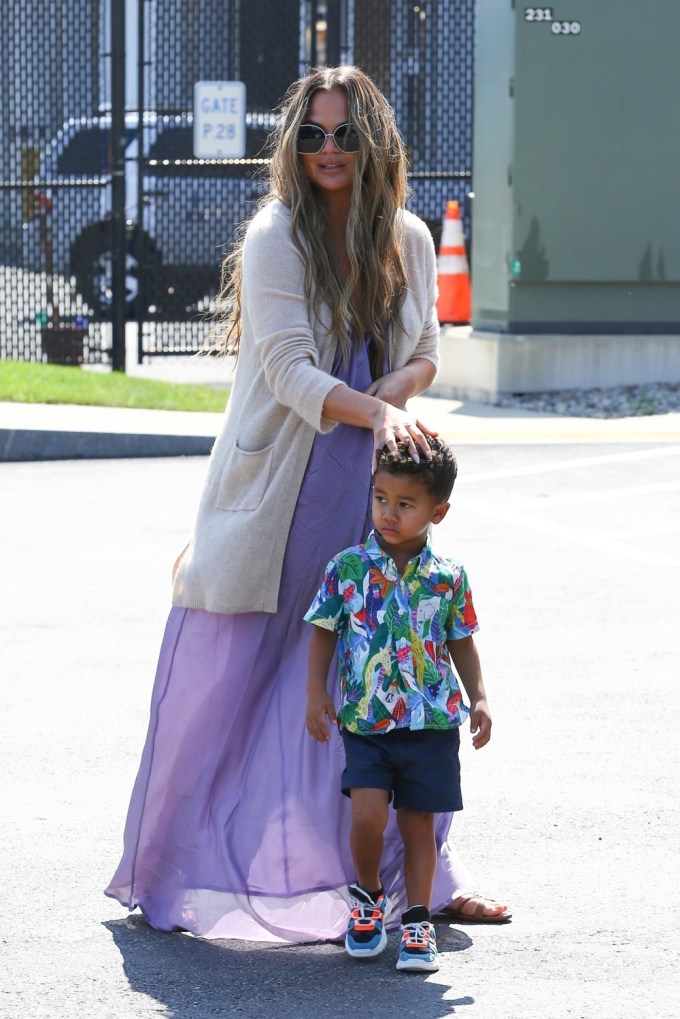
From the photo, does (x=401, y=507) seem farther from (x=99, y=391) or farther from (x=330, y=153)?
(x=99, y=391)

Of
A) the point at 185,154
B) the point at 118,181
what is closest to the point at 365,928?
the point at 118,181

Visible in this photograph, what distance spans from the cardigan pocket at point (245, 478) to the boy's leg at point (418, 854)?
723 mm

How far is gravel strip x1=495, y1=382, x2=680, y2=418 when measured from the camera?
498 inches

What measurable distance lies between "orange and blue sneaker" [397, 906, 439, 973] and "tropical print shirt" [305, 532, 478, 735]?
0.39 metres

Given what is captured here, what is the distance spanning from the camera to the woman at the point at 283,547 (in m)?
3.87

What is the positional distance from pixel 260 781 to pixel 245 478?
65 centimetres

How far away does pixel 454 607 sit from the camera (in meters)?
3.79

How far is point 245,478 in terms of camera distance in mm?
3990

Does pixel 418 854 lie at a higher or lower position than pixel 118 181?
lower

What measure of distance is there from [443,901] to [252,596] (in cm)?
77

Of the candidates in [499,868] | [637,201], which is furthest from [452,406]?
[499,868]

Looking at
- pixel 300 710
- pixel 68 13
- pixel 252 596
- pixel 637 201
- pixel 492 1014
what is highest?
pixel 68 13

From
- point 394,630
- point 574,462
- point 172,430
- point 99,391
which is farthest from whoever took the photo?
point 99,391

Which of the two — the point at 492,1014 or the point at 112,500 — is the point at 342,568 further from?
the point at 112,500
